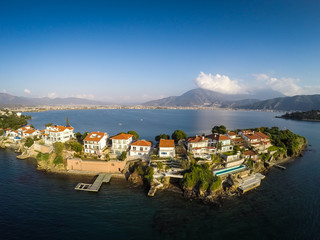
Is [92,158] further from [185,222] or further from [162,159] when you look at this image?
[185,222]

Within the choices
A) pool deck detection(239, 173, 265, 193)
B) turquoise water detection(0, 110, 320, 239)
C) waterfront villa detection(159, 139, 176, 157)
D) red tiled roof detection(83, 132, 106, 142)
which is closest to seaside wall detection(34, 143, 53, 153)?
turquoise water detection(0, 110, 320, 239)

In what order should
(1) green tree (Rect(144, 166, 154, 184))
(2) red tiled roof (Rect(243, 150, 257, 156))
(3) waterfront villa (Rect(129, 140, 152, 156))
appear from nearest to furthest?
1. (1) green tree (Rect(144, 166, 154, 184))
2. (3) waterfront villa (Rect(129, 140, 152, 156))
3. (2) red tiled roof (Rect(243, 150, 257, 156))

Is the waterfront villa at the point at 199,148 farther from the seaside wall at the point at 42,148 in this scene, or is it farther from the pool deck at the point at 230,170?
the seaside wall at the point at 42,148

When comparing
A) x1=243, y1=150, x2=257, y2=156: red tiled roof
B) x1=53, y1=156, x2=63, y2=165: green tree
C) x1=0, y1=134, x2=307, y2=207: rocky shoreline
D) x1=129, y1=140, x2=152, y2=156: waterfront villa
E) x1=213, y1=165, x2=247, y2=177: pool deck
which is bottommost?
x1=0, y1=134, x2=307, y2=207: rocky shoreline

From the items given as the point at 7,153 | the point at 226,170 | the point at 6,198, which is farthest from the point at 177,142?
the point at 7,153

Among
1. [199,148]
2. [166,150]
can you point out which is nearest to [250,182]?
[199,148]

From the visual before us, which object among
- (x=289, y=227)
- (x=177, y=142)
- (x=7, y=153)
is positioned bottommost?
(x=289, y=227)

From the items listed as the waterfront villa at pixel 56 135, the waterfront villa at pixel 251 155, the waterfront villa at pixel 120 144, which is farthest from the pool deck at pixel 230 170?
the waterfront villa at pixel 56 135

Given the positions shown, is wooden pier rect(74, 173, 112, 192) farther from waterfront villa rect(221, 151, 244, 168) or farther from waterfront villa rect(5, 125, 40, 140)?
waterfront villa rect(5, 125, 40, 140)
